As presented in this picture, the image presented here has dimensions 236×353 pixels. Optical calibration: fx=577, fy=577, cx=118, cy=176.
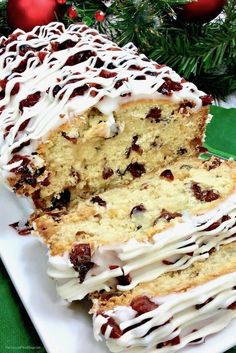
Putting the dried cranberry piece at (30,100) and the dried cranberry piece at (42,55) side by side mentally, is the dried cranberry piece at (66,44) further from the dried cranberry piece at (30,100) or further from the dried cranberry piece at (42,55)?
the dried cranberry piece at (30,100)

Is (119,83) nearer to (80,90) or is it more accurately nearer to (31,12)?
Result: (80,90)

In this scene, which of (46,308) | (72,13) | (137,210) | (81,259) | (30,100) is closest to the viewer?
(81,259)

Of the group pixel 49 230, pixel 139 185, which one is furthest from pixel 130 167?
pixel 49 230

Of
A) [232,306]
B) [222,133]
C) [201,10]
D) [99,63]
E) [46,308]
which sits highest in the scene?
[99,63]

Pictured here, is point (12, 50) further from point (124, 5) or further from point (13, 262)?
point (13, 262)

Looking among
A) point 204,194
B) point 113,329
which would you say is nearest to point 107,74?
point 204,194

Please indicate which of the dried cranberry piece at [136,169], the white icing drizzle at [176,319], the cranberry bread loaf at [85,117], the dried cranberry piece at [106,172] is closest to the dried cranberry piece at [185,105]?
the cranberry bread loaf at [85,117]

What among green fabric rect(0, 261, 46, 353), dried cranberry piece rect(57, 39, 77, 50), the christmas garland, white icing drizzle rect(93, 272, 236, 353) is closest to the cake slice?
white icing drizzle rect(93, 272, 236, 353)
